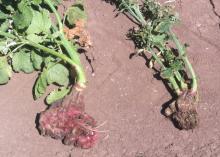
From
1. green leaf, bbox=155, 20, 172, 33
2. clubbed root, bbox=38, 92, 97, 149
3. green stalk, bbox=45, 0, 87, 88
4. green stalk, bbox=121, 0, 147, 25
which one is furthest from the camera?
green stalk, bbox=121, 0, 147, 25

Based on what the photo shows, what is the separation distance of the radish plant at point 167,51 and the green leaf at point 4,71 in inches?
28.4

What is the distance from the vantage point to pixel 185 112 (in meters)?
2.73

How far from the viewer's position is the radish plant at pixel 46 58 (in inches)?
107

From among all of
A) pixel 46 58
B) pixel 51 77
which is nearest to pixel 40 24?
pixel 46 58

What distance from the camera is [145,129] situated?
9.17 feet

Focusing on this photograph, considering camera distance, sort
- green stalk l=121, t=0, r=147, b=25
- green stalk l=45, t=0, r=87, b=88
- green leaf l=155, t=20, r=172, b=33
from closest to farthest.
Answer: green stalk l=45, t=0, r=87, b=88, green leaf l=155, t=20, r=172, b=33, green stalk l=121, t=0, r=147, b=25

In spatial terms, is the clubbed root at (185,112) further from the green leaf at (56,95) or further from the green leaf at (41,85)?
the green leaf at (41,85)

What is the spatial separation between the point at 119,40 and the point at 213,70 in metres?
0.56

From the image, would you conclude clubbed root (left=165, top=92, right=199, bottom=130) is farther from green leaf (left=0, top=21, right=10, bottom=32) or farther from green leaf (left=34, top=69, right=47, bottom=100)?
green leaf (left=0, top=21, right=10, bottom=32)

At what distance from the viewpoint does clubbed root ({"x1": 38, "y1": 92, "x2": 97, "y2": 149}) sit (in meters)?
2.70

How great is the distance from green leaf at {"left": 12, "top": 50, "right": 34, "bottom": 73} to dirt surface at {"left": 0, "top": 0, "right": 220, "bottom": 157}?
77 mm

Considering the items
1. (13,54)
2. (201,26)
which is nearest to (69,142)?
(13,54)

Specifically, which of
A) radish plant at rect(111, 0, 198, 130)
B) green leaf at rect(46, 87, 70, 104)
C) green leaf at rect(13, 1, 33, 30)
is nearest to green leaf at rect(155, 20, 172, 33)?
radish plant at rect(111, 0, 198, 130)

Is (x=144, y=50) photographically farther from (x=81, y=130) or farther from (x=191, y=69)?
(x=81, y=130)
